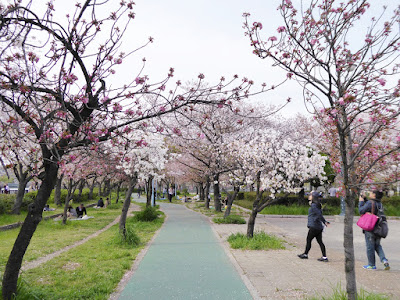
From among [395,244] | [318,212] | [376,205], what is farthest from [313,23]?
[395,244]

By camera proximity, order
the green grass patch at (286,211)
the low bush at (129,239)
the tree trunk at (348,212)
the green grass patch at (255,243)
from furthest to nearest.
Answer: the green grass patch at (286,211)
the low bush at (129,239)
the green grass patch at (255,243)
the tree trunk at (348,212)

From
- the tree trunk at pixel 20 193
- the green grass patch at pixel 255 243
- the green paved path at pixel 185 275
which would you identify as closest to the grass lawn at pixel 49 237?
the tree trunk at pixel 20 193

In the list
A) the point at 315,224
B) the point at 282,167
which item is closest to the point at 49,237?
the point at 282,167

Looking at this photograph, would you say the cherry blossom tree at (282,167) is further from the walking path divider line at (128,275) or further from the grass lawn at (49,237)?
the grass lawn at (49,237)

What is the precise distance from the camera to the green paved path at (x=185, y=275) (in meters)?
5.14

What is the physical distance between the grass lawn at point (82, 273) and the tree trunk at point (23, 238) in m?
0.23

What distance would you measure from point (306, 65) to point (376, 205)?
14.0 ft

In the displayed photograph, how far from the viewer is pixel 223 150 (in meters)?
19.3

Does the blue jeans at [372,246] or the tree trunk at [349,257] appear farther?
the blue jeans at [372,246]

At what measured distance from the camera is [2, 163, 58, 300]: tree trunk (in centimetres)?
442

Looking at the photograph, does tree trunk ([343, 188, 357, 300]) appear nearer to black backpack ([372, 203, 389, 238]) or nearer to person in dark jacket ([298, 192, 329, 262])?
black backpack ([372, 203, 389, 238])

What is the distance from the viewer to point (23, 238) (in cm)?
450

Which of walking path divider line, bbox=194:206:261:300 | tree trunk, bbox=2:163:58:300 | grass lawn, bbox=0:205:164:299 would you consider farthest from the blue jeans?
tree trunk, bbox=2:163:58:300

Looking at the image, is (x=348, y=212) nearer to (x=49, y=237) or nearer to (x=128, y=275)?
(x=128, y=275)
